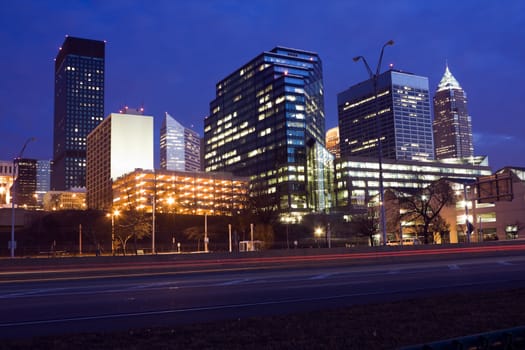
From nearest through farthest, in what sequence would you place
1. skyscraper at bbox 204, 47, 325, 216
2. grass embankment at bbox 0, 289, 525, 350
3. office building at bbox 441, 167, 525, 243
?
grass embankment at bbox 0, 289, 525, 350 < office building at bbox 441, 167, 525, 243 < skyscraper at bbox 204, 47, 325, 216

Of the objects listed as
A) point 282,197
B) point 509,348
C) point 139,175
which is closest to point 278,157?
point 282,197

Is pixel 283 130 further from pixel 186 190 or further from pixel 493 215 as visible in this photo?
pixel 493 215

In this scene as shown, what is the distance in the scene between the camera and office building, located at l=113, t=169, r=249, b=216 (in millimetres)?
160250

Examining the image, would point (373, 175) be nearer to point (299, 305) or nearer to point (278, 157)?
point (278, 157)

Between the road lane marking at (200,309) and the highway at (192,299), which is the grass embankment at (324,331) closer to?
the highway at (192,299)

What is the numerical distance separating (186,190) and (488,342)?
166430mm

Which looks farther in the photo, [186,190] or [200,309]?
[186,190]

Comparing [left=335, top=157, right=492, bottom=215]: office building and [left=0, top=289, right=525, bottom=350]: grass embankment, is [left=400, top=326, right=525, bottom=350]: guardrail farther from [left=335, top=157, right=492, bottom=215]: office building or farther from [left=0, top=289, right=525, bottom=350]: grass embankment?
[left=335, top=157, right=492, bottom=215]: office building

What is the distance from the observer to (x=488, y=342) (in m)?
6.62

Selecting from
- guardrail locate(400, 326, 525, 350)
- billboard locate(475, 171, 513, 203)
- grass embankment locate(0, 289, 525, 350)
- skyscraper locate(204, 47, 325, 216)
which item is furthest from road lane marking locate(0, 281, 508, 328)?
skyscraper locate(204, 47, 325, 216)

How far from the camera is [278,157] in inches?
7037

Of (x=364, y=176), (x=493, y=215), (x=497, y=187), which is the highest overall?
(x=364, y=176)

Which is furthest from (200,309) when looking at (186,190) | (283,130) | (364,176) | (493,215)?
(364,176)

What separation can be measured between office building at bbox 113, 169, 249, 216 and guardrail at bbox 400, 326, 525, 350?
148427 mm
